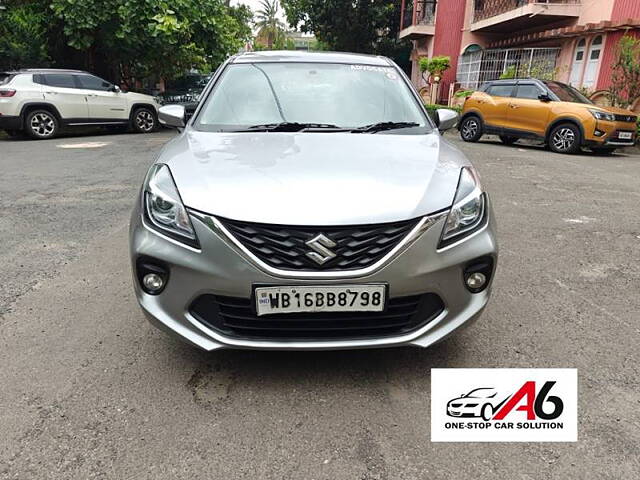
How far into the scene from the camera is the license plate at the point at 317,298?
6.79 ft

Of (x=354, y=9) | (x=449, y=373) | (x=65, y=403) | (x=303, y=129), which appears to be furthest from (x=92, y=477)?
Result: (x=354, y=9)

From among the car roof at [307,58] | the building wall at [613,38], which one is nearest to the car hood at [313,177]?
the car roof at [307,58]

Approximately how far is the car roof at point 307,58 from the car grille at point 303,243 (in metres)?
2.04

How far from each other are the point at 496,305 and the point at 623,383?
935 mm

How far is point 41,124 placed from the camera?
38.7 ft

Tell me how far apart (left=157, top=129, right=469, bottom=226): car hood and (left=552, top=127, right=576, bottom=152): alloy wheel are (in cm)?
931

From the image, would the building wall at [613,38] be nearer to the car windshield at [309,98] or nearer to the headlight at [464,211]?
the car windshield at [309,98]

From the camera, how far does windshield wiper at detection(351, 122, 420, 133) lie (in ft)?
10.1

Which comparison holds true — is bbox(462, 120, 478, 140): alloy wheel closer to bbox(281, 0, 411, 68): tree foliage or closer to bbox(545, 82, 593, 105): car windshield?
bbox(545, 82, 593, 105): car windshield

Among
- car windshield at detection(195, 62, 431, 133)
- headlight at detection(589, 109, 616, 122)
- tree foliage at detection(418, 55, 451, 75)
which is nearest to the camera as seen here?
car windshield at detection(195, 62, 431, 133)

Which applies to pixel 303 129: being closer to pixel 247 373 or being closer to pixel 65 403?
A: pixel 247 373

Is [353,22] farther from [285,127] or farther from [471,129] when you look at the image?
[285,127]

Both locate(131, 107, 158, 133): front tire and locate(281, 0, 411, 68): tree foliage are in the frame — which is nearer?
locate(131, 107, 158, 133): front tire

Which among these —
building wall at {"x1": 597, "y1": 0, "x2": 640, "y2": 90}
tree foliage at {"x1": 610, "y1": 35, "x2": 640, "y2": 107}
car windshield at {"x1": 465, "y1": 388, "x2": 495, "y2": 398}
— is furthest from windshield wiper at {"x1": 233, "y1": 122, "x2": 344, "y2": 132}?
building wall at {"x1": 597, "y1": 0, "x2": 640, "y2": 90}
